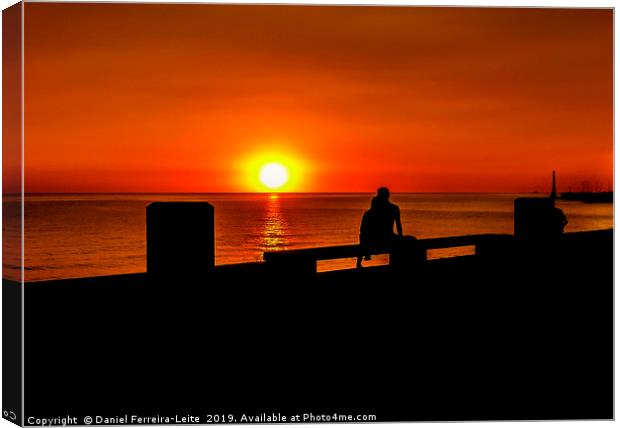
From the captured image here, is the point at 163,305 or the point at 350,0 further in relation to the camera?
the point at 163,305

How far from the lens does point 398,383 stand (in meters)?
6.52

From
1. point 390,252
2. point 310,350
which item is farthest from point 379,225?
point 310,350

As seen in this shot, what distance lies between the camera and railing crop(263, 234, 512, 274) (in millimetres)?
9031

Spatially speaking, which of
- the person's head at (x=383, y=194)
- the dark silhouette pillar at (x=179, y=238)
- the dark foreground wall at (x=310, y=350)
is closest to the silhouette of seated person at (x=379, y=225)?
the person's head at (x=383, y=194)

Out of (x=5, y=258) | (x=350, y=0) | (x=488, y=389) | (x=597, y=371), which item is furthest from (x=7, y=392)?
(x=597, y=371)

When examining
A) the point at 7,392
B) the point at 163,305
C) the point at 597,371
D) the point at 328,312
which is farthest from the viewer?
the point at 328,312

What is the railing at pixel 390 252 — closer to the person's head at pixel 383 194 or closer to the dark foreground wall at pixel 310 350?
the dark foreground wall at pixel 310 350

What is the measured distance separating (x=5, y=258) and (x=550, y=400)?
15.0ft

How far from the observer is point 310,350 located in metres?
7.18

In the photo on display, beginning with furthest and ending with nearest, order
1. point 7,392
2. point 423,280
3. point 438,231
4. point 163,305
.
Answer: point 438,231, point 423,280, point 163,305, point 7,392

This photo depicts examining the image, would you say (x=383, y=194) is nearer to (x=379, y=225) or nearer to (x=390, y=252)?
(x=379, y=225)

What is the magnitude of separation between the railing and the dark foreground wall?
21 centimetres

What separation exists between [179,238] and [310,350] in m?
1.60

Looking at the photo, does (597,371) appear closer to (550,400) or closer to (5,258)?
(550,400)
